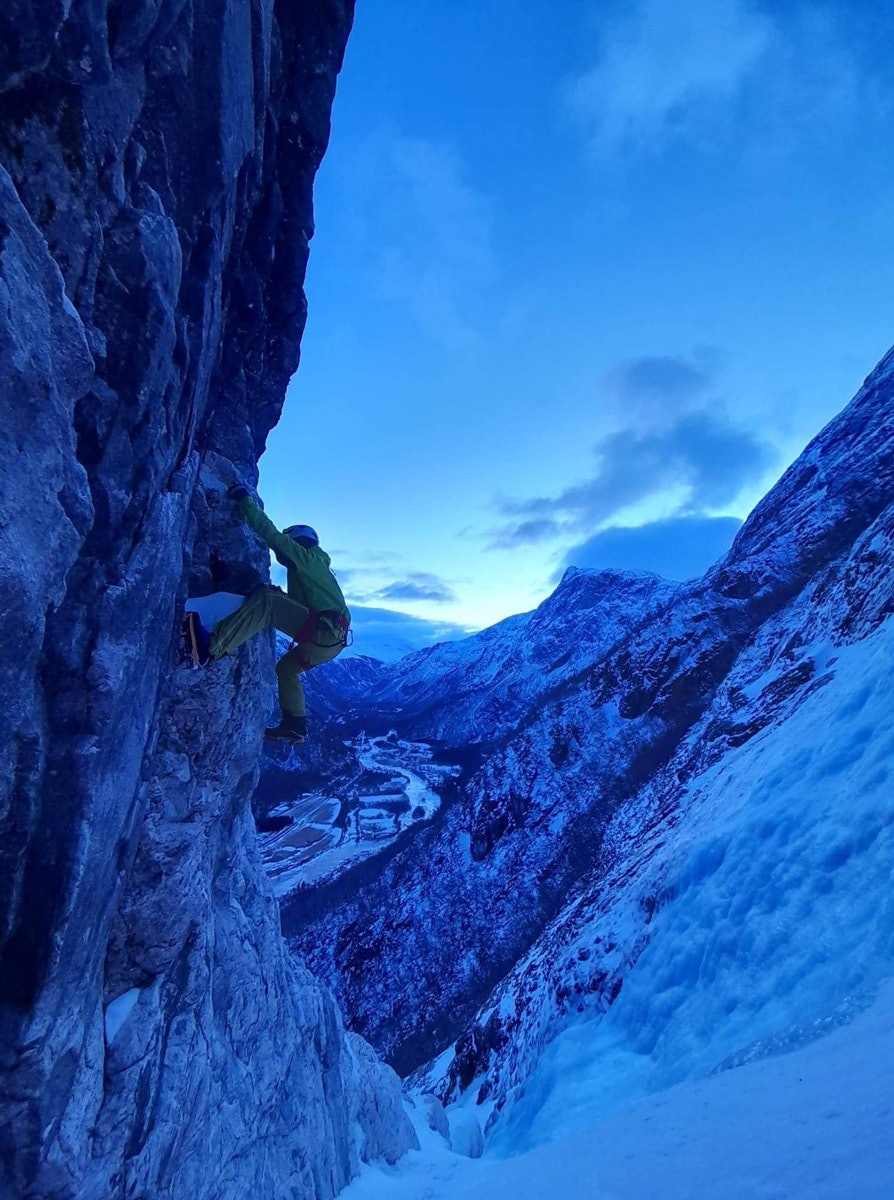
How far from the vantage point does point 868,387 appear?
139ft

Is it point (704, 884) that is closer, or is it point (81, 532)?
point (81, 532)

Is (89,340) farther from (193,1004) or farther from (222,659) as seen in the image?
(193,1004)

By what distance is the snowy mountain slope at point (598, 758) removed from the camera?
2339cm

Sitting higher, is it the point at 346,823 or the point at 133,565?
the point at 346,823

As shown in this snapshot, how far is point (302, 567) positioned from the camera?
6.40 metres

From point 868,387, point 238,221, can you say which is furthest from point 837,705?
point 868,387

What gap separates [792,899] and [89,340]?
10821 mm

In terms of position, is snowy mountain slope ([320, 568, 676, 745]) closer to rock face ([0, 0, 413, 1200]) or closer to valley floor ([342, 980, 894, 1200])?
valley floor ([342, 980, 894, 1200])

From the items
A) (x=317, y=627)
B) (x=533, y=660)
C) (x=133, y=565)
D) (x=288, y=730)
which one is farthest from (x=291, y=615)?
(x=533, y=660)

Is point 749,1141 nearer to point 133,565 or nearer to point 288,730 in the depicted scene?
point 288,730

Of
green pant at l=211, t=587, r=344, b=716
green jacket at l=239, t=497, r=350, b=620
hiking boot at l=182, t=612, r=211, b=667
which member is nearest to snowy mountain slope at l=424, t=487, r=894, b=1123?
green pant at l=211, t=587, r=344, b=716

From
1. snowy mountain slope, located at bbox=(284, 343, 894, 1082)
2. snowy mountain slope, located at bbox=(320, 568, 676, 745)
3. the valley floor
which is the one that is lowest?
the valley floor

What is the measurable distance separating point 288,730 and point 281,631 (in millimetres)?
1947

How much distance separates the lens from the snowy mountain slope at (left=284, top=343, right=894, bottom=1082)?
2339cm
